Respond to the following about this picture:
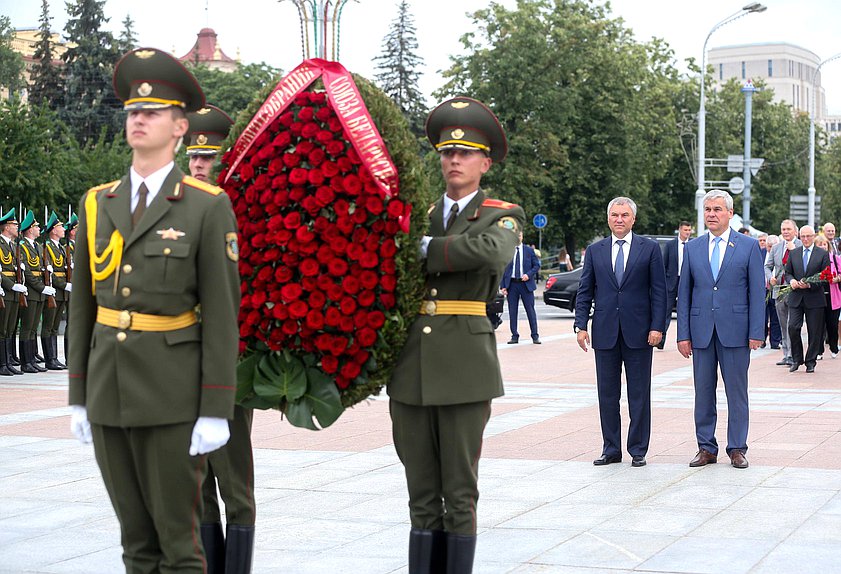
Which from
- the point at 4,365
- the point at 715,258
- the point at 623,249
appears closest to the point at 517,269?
the point at 4,365

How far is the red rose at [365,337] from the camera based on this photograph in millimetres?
4578

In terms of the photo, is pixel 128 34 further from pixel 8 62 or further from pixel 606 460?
pixel 606 460

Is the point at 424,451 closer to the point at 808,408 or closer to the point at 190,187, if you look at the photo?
the point at 190,187

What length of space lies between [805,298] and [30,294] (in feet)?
34.7

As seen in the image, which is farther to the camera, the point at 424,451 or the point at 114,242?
the point at 424,451

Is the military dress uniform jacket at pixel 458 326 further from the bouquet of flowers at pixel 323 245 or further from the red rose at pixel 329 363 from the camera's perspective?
the red rose at pixel 329 363

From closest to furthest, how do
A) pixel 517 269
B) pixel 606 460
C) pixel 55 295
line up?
pixel 606 460 < pixel 55 295 < pixel 517 269

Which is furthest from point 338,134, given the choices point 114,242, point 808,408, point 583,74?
point 583,74

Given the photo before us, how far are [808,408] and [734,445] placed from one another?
362 cm

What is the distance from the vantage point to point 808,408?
11930mm

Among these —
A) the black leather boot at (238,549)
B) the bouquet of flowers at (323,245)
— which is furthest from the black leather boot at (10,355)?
the bouquet of flowers at (323,245)

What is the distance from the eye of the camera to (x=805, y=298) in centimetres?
1653

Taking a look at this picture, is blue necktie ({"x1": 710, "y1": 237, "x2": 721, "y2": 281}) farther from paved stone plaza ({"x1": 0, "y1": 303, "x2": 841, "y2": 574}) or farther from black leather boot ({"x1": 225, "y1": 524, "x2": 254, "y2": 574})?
black leather boot ({"x1": 225, "y1": 524, "x2": 254, "y2": 574})

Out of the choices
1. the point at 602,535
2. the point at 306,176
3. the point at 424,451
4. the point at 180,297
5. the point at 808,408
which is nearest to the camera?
the point at 180,297
